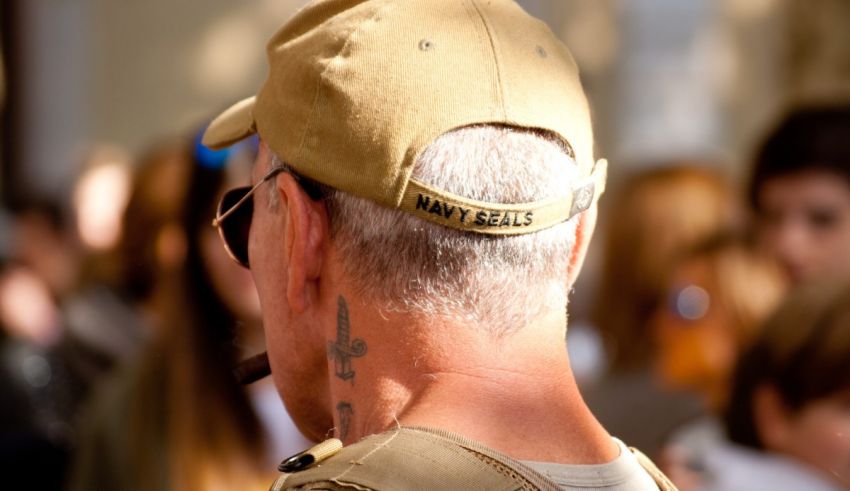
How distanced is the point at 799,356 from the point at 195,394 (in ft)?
4.96

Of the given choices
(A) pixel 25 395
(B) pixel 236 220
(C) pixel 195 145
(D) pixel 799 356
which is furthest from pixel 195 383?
(B) pixel 236 220

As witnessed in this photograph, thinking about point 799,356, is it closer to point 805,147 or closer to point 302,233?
point 805,147

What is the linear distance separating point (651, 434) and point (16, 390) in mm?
2177

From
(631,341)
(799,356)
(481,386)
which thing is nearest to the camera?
(481,386)

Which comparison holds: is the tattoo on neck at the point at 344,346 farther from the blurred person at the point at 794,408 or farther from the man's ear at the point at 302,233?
the blurred person at the point at 794,408

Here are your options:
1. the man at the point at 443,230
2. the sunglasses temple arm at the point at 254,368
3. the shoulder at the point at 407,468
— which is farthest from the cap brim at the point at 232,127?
the shoulder at the point at 407,468

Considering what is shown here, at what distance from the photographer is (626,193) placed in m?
4.69

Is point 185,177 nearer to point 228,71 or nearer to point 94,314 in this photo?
point 94,314

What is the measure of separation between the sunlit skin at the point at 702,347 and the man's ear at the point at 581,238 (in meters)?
2.43

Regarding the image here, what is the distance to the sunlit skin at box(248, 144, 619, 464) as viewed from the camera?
5.58ft

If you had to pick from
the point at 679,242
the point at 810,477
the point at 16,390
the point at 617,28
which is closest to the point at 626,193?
the point at 679,242

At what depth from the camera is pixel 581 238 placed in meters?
1.92

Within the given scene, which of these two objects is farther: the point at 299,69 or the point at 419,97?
the point at 299,69

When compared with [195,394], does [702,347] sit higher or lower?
lower
